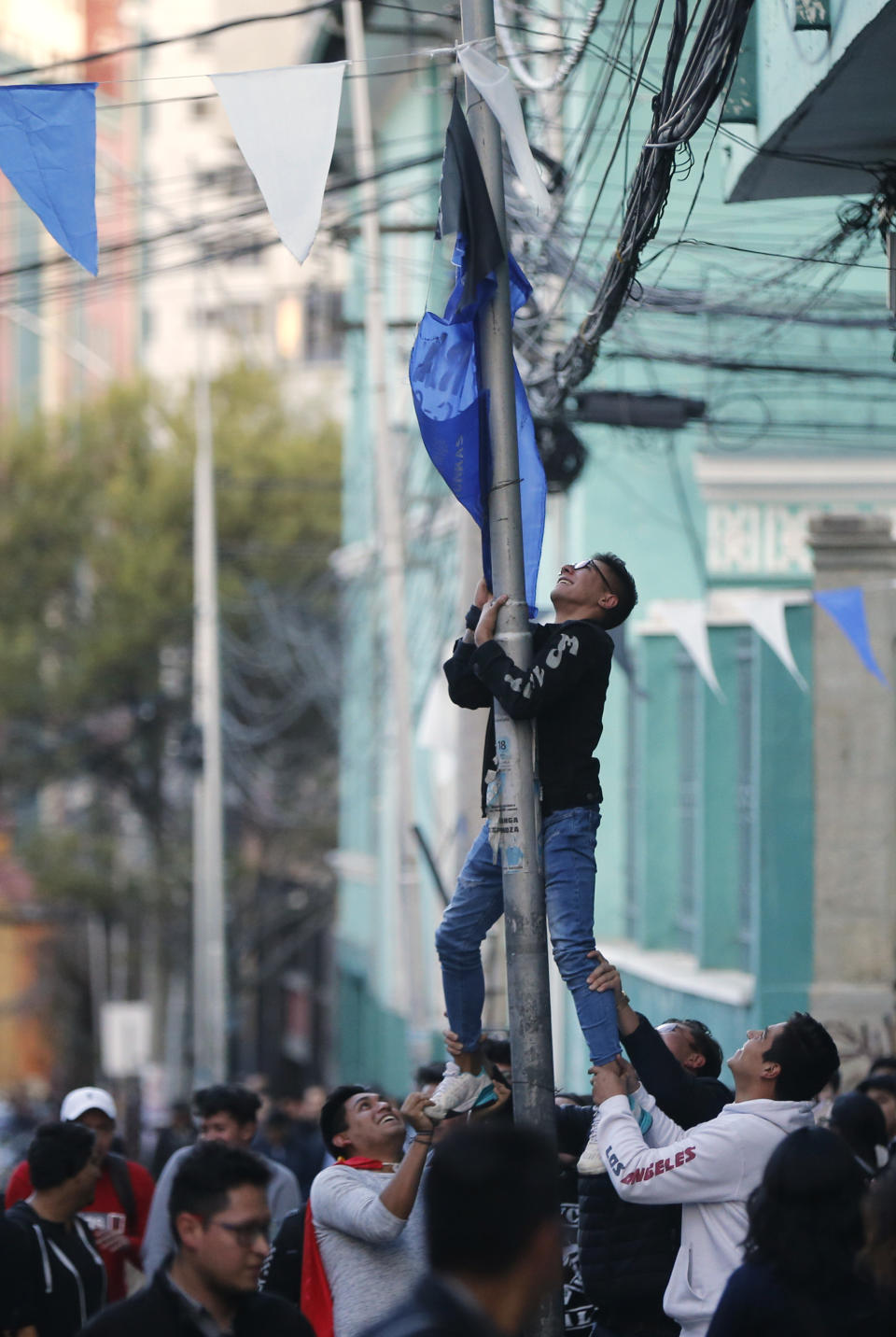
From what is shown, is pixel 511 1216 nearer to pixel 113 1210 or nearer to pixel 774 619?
pixel 113 1210

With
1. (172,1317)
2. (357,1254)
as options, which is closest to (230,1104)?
(357,1254)

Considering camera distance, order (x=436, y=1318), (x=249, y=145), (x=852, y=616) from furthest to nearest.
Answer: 1. (x=852, y=616)
2. (x=249, y=145)
3. (x=436, y=1318)

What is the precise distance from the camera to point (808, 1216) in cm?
429

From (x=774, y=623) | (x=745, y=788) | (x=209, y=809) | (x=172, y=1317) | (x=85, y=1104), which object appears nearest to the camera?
(x=172, y=1317)

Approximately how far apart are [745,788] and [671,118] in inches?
310

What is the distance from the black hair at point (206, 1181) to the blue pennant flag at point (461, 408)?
208 cm

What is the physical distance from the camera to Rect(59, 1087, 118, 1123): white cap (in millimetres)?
8242

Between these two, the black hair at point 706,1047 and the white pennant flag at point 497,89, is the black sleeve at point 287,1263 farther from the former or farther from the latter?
the white pennant flag at point 497,89

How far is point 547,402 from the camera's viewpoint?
1123 centimetres

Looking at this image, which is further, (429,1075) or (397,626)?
(397,626)

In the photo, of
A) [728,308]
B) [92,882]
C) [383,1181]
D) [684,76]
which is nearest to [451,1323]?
[383,1181]

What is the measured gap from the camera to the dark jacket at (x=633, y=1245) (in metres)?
5.69

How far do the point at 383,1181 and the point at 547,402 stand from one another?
244 inches

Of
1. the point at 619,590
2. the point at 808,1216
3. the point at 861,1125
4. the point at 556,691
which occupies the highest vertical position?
the point at 619,590
